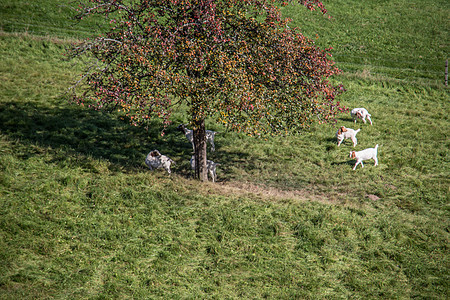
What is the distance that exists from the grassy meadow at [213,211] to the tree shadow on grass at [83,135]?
0.30ft

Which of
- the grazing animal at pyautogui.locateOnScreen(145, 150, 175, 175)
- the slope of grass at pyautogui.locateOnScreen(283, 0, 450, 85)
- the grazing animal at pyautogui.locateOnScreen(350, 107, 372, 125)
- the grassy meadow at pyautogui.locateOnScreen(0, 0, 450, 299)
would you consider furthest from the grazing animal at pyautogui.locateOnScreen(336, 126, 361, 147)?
the slope of grass at pyautogui.locateOnScreen(283, 0, 450, 85)

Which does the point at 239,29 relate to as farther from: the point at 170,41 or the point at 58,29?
→ the point at 58,29

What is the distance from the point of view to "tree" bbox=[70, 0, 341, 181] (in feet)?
42.0

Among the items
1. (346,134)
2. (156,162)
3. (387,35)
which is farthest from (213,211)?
(387,35)

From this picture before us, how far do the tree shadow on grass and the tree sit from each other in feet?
13.9

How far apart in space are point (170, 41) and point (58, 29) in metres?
24.9

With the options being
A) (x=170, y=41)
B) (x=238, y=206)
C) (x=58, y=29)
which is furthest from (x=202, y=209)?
(x=58, y=29)

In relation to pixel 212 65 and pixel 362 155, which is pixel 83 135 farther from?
pixel 362 155

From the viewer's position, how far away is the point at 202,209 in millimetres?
14039

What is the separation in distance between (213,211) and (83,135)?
8.94 m

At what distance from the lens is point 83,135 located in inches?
749


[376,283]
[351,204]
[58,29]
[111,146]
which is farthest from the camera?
[58,29]

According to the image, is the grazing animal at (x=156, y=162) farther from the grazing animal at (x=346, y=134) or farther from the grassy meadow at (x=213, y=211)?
the grazing animal at (x=346, y=134)

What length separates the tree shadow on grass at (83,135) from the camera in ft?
55.9
